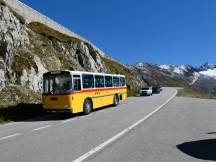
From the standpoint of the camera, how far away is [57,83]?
766 inches

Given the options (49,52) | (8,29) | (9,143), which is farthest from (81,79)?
(49,52)

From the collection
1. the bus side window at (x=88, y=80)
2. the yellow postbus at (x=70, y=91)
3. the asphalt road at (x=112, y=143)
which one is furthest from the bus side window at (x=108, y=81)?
the asphalt road at (x=112, y=143)

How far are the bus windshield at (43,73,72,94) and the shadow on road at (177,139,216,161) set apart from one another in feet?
33.4

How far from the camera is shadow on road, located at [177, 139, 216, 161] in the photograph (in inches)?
326

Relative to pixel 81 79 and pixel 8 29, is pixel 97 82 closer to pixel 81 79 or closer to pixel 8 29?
pixel 81 79

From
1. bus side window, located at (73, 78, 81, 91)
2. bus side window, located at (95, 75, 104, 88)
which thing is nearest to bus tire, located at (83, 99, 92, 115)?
bus side window, located at (73, 78, 81, 91)

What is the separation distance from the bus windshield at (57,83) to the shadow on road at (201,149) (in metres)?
10.2

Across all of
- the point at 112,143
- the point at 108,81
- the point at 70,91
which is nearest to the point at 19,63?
the point at 108,81

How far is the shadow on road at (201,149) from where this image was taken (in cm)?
827

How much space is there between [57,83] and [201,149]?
39.4 ft

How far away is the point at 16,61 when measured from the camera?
90.6 ft

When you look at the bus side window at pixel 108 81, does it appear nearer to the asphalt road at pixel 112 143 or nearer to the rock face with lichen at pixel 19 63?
the rock face with lichen at pixel 19 63

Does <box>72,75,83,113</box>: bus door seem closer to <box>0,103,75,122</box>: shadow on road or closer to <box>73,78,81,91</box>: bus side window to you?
<box>73,78,81,91</box>: bus side window

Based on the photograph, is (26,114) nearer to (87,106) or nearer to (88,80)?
(87,106)
